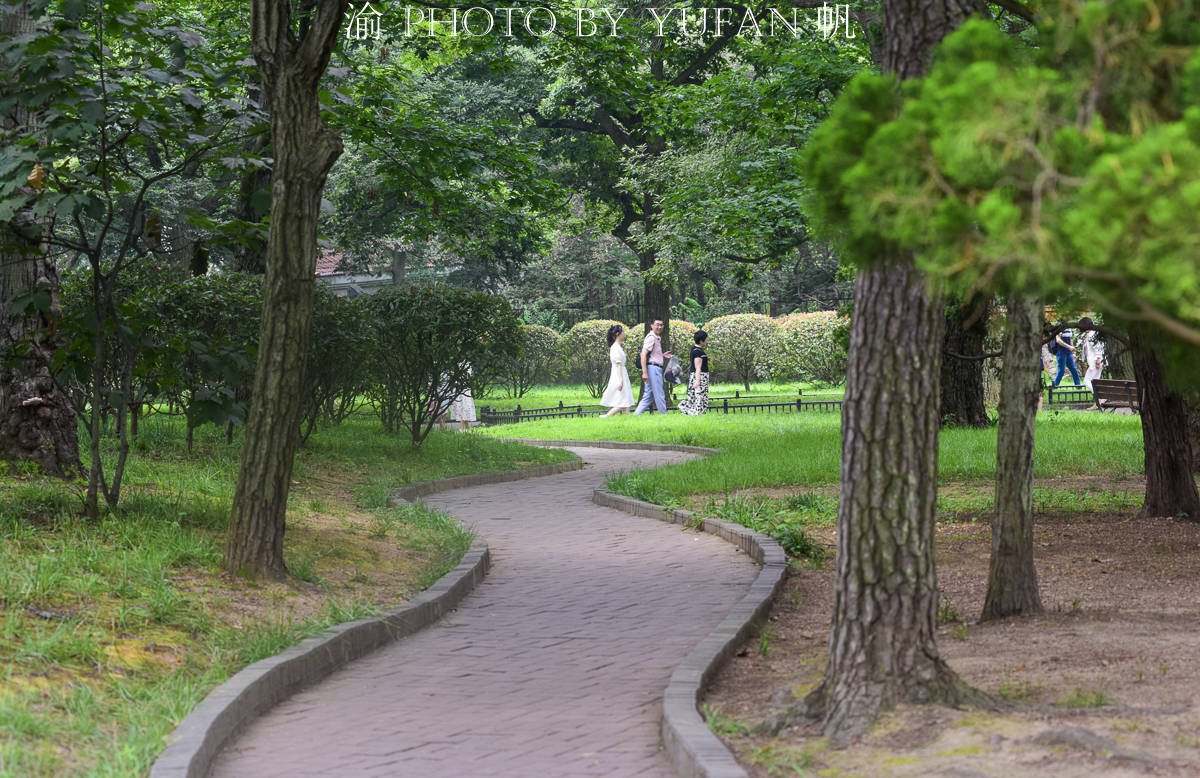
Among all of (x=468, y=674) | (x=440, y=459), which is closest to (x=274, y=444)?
(x=468, y=674)

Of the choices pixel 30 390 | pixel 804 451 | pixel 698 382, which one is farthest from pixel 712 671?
pixel 698 382

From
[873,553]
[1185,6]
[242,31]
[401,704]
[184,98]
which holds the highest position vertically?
[242,31]

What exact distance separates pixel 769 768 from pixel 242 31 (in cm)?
1514

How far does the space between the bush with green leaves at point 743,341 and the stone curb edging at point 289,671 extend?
28.7 meters

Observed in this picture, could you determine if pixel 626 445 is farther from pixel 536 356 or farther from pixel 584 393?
pixel 584 393

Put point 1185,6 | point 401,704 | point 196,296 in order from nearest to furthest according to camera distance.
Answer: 1. point 1185,6
2. point 401,704
3. point 196,296

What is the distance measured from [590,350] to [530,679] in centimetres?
3161

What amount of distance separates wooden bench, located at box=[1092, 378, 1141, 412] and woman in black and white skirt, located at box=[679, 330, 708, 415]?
8.37m

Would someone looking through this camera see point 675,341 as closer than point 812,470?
No

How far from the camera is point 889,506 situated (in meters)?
4.57

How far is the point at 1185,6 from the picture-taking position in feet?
8.53

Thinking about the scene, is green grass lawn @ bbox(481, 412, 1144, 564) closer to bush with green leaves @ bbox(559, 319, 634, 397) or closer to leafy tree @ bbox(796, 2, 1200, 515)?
leafy tree @ bbox(796, 2, 1200, 515)

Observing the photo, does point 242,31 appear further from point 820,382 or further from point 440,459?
point 820,382

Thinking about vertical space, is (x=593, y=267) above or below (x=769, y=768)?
above
